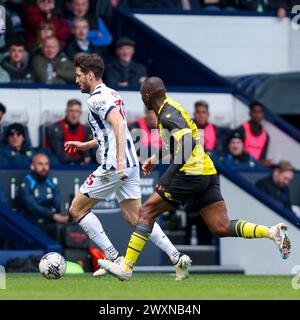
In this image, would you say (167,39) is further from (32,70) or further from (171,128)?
(171,128)

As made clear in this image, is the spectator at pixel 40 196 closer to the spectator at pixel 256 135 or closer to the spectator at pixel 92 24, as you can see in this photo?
the spectator at pixel 92 24

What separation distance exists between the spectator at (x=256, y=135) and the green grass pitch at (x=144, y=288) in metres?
5.22

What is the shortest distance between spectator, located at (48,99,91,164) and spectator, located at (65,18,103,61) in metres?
1.78

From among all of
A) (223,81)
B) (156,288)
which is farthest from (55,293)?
(223,81)

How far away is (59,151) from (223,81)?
135 inches

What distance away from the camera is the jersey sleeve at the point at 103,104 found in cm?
1284

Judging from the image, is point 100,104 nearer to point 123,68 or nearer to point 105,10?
point 123,68

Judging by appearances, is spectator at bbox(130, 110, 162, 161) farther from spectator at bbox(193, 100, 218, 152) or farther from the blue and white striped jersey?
the blue and white striped jersey

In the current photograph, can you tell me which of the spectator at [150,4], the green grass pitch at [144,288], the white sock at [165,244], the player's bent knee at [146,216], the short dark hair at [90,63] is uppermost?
the spectator at [150,4]

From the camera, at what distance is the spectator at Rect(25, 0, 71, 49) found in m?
19.4

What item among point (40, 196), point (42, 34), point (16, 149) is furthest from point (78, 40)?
point (40, 196)

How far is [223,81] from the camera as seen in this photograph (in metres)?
19.8

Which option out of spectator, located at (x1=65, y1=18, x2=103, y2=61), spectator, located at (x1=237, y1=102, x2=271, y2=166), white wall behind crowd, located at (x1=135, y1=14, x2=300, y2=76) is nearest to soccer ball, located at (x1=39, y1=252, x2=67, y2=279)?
spectator, located at (x1=65, y1=18, x2=103, y2=61)

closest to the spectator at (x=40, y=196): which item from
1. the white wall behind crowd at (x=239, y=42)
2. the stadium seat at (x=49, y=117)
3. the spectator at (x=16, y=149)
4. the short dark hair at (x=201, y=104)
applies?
the spectator at (x=16, y=149)
